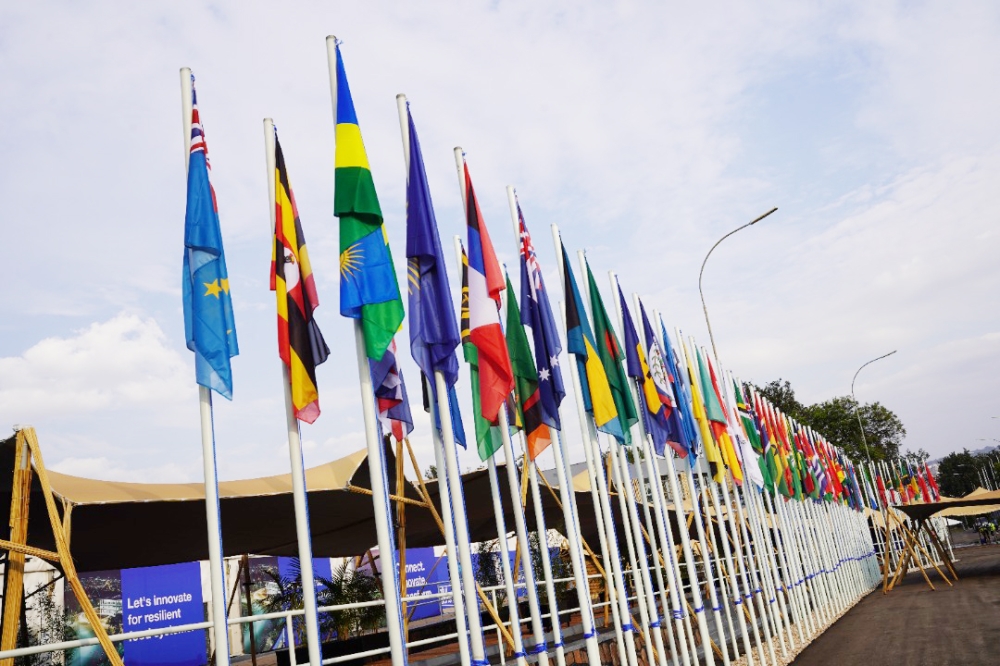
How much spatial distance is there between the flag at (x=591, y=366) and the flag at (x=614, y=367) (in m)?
0.30

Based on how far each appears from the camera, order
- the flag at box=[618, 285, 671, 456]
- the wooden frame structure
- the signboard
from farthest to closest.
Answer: the signboard → the flag at box=[618, 285, 671, 456] → the wooden frame structure

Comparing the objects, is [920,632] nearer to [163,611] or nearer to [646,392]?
[646,392]

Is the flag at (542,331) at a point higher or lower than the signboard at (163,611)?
higher

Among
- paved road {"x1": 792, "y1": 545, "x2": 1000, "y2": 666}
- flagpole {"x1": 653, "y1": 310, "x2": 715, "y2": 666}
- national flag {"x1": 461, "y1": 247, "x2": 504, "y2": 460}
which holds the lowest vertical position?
paved road {"x1": 792, "y1": 545, "x2": 1000, "y2": 666}

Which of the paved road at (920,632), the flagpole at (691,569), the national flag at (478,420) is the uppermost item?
the national flag at (478,420)

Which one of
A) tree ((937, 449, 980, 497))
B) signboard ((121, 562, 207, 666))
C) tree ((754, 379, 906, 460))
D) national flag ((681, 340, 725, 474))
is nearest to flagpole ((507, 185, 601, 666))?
national flag ((681, 340, 725, 474))

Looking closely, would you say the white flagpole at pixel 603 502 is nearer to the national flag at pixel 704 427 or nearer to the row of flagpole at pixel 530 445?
the row of flagpole at pixel 530 445

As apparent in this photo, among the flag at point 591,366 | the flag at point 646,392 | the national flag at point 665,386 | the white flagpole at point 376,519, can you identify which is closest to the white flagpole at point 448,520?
the white flagpole at point 376,519

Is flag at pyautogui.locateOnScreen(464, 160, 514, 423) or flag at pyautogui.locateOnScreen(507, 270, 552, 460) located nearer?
flag at pyautogui.locateOnScreen(464, 160, 514, 423)

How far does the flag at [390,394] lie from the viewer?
22.2ft

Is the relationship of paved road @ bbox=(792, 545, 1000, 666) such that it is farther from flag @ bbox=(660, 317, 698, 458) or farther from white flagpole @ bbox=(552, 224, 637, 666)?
white flagpole @ bbox=(552, 224, 637, 666)

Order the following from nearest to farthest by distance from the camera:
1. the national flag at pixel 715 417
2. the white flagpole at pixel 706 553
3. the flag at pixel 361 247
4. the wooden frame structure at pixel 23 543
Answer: the flag at pixel 361 247, the wooden frame structure at pixel 23 543, the white flagpole at pixel 706 553, the national flag at pixel 715 417

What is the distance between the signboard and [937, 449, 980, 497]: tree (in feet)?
373

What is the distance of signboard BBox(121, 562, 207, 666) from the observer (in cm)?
1833
